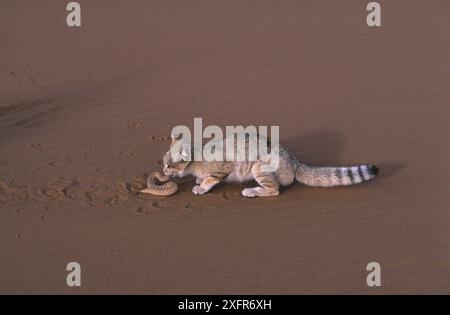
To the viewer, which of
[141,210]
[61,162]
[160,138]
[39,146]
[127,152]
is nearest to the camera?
[141,210]

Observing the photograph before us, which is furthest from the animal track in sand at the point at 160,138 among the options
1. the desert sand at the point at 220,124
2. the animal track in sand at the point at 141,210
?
the animal track in sand at the point at 141,210

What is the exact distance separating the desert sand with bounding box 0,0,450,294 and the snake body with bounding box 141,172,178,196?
0.09 metres

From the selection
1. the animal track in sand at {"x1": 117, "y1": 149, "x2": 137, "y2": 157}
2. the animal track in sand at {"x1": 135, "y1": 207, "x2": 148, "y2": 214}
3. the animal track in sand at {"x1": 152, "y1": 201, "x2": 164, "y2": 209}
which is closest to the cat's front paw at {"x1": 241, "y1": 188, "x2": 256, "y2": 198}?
the animal track in sand at {"x1": 152, "y1": 201, "x2": 164, "y2": 209}

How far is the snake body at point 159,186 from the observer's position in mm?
5809

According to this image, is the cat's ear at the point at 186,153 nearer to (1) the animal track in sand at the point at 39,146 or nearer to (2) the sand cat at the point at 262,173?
(2) the sand cat at the point at 262,173

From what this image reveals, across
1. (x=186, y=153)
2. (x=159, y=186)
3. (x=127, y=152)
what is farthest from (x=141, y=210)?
(x=127, y=152)

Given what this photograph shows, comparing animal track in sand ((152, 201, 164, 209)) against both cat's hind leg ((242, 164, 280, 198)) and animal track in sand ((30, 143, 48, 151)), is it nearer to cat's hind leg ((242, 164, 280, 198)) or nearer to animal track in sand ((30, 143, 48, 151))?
cat's hind leg ((242, 164, 280, 198))

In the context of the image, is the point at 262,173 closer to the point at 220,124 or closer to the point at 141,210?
the point at 141,210

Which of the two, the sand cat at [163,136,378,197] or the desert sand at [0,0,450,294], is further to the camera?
the sand cat at [163,136,378,197]

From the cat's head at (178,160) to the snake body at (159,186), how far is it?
0.31 ft

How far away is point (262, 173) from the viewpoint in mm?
5750

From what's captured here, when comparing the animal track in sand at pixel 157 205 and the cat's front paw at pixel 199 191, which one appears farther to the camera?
the cat's front paw at pixel 199 191

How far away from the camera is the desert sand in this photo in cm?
485

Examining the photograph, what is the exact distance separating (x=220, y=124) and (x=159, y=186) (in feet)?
7.28
